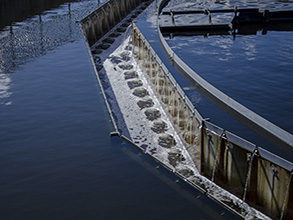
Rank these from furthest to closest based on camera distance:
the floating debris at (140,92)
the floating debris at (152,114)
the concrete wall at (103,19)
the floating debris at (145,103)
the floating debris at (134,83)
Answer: the concrete wall at (103,19), the floating debris at (134,83), the floating debris at (140,92), the floating debris at (145,103), the floating debris at (152,114)

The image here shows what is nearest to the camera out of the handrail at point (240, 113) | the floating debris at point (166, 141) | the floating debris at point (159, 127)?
the handrail at point (240, 113)

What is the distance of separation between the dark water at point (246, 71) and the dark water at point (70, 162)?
24.0ft

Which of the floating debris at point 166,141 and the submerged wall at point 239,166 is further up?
the submerged wall at point 239,166

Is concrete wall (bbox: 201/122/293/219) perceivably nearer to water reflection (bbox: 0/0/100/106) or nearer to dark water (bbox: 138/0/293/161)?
dark water (bbox: 138/0/293/161)

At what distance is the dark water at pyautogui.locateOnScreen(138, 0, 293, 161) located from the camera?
25.7 m

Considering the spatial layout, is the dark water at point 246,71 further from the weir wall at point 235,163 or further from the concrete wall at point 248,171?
the concrete wall at point 248,171

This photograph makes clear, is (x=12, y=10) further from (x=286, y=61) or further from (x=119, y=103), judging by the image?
(x=286, y=61)

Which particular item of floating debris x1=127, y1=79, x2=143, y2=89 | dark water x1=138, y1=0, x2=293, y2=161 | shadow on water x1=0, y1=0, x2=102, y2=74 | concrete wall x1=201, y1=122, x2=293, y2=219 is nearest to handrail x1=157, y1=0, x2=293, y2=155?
dark water x1=138, y1=0, x2=293, y2=161

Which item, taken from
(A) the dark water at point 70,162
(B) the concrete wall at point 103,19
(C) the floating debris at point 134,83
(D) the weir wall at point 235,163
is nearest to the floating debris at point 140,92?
(C) the floating debris at point 134,83

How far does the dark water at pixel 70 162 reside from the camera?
54.1 ft

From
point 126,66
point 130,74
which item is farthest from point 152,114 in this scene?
point 126,66

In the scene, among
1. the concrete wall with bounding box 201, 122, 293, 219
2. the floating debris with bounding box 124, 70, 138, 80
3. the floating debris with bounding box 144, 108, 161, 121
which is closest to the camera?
the concrete wall with bounding box 201, 122, 293, 219

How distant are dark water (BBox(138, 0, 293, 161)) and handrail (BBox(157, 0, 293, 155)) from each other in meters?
0.95

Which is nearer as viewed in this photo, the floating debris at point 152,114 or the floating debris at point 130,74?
the floating debris at point 152,114
